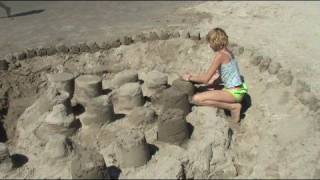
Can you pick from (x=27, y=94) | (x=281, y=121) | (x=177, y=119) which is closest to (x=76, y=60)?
(x=27, y=94)

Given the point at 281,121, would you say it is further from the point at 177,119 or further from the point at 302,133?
the point at 177,119

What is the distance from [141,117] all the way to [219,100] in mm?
1023

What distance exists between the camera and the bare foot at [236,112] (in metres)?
7.13

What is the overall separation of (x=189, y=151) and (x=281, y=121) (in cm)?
136

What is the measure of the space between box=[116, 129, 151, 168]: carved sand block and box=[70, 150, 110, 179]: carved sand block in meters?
0.39

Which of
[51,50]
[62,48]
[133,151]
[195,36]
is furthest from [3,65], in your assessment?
[133,151]

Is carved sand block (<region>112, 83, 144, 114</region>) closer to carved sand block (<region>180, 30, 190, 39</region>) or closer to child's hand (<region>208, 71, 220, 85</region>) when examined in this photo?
child's hand (<region>208, 71, 220, 85</region>)

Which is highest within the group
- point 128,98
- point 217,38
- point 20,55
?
point 217,38

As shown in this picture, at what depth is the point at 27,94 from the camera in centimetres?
822

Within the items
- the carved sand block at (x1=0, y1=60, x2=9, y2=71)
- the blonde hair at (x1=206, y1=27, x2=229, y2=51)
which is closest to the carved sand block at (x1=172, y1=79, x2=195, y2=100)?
the blonde hair at (x1=206, y1=27, x2=229, y2=51)

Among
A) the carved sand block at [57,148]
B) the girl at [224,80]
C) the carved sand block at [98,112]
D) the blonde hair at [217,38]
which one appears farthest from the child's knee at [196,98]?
the carved sand block at [57,148]

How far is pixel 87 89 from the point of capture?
7.46m

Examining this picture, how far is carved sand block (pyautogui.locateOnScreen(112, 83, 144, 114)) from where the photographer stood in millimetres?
7332

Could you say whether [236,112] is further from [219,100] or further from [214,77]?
[214,77]
